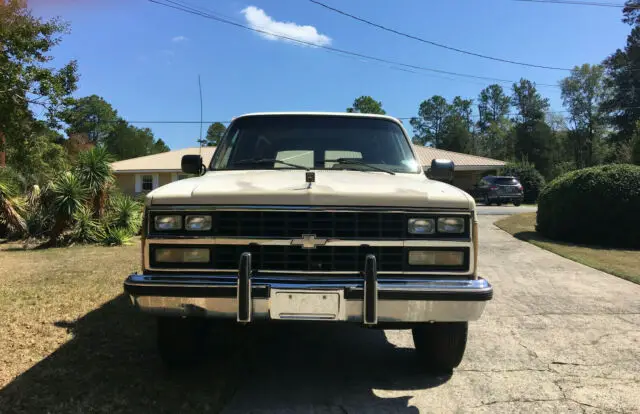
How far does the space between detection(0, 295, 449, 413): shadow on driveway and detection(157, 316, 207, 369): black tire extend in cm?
11

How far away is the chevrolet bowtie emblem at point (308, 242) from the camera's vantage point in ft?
10.4

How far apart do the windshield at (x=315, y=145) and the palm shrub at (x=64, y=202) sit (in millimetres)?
7837

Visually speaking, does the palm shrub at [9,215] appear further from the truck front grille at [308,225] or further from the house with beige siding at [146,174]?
the house with beige siding at [146,174]

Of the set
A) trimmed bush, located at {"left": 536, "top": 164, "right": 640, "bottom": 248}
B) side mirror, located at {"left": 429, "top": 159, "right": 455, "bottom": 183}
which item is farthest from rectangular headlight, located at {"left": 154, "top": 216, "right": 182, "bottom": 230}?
trimmed bush, located at {"left": 536, "top": 164, "right": 640, "bottom": 248}

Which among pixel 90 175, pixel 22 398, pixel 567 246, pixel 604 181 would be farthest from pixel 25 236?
pixel 604 181

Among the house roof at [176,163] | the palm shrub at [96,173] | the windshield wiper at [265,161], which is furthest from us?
the house roof at [176,163]

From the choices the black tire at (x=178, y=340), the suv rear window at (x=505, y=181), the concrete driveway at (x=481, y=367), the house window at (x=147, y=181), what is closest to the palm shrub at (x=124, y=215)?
the concrete driveway at (x=481, y=367)

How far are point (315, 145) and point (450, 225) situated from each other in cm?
171

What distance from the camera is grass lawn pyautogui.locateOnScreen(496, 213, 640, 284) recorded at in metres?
8.06

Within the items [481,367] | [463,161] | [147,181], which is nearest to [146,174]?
[147,181]

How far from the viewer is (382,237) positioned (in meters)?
3.22

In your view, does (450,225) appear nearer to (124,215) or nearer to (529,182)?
(124,215)

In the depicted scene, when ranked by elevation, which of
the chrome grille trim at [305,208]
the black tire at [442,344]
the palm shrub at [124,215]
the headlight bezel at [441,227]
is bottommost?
the black tire at [442,344]

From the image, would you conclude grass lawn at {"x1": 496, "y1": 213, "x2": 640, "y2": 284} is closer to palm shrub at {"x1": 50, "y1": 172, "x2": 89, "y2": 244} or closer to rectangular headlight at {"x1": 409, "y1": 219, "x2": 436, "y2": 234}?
rectangular headlight at {"x1": 409, "y1": 219, "x2": 436, "y2": 234}
